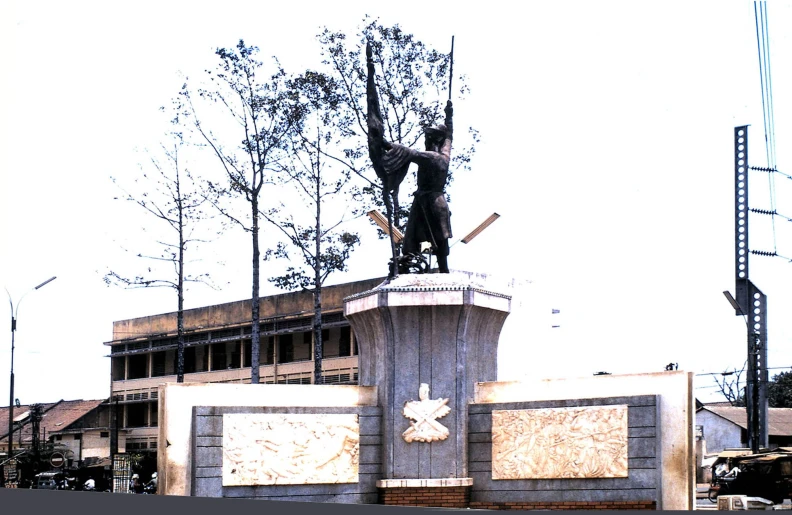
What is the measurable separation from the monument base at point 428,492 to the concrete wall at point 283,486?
1.29 feet

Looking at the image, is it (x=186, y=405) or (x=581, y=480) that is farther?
(x=581, y=480)

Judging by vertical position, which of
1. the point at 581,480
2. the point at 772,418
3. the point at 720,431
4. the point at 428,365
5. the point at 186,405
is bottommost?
the point at 720,431

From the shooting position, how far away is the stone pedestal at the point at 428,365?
1905cm

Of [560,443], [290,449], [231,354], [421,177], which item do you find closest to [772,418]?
[231,354]

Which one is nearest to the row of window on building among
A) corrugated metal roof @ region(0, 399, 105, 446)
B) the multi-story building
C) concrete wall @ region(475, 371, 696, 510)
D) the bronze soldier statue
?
the multi-story building

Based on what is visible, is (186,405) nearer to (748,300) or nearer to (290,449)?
(290,449)

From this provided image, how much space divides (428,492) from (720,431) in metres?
45.3

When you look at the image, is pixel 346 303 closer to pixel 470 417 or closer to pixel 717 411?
pixel 470 417

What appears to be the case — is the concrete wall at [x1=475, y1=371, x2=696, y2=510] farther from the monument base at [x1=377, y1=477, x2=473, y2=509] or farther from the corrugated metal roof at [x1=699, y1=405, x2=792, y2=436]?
the corrugated metal roof at [x1=699, y1=405, x2=792, y2=436]

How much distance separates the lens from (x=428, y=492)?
1883cm

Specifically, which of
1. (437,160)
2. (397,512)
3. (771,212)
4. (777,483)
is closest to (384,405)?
(437,160)

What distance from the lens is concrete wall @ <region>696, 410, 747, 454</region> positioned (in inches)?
2390

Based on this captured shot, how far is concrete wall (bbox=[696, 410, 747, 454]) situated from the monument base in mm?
44205

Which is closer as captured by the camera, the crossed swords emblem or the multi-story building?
the crossed swords emblem
